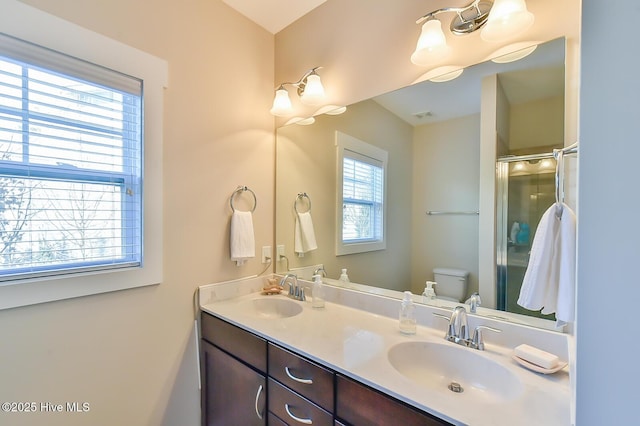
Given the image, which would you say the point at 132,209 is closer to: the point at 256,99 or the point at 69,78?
the point at 69,78

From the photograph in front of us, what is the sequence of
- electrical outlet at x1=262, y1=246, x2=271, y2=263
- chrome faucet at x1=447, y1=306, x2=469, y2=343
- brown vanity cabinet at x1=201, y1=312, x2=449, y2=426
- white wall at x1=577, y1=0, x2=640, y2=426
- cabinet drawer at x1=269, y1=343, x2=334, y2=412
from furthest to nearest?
1. electrical outlet at x1=262, y1=246, x2=271, y2=263
2. chrome faucet at x1=447, y1=306, x2=469, y2=343
3. cabinet drawer at x1=269, y1=343, x2=334, y2=412
4. brown vanity cabinet at x1=201, y1=312, x2=449, y2=426
5. white wall at x1=577, y1=0, x2=640, y2=426

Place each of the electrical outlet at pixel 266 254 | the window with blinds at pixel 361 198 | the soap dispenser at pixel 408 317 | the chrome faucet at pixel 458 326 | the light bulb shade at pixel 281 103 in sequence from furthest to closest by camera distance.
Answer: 1. the electrical outlet at pixel 266 254
2. the light bulb shade at pixel 281 103
3. the window with blinds at pixel 361 198
4. the soap dispenser at pixel 408 317
5. the chrome faucet at pixel 458 326

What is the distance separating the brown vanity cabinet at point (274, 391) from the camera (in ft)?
2.73

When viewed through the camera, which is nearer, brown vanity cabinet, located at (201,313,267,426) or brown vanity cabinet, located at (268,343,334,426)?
brown vanity cabinet, located at (268,343,334,426)

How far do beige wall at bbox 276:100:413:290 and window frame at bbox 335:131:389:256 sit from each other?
2 centimetres

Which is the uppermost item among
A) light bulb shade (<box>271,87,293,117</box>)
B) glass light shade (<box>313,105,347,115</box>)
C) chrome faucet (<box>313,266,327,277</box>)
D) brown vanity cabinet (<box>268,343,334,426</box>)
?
light bulb shade (<box>271,87,293,117</box>)

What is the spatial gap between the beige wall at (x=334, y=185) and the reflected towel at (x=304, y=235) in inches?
1.3

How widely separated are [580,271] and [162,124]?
1624 millimetres

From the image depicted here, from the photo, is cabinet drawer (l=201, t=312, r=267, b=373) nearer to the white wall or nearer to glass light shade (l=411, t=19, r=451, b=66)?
the white wall

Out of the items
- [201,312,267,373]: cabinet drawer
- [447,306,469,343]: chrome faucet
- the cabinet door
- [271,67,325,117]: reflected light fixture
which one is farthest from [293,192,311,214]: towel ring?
[447,306,469,343]: chrome faucet

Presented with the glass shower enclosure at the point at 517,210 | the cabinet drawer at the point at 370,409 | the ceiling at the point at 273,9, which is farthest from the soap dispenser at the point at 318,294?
the ceiling at the point at 273,9

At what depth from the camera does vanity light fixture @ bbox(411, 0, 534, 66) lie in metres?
0.99

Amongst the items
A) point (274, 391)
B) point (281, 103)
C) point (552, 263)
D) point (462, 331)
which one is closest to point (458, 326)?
point (462, 331)

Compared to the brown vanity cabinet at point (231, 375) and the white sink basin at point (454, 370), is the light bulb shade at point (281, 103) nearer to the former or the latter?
the brown vanity cabinet at point (231, 375)
